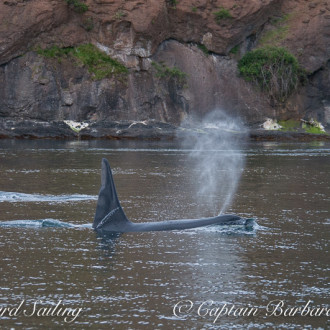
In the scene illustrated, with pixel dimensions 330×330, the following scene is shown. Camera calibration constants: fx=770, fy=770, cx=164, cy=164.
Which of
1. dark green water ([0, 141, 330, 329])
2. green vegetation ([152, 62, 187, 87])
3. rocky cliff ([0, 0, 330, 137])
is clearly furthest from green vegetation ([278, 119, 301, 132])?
dark green water ([0, 141, 330, 329])

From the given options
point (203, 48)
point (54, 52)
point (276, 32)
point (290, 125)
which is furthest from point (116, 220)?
point (276, 32)

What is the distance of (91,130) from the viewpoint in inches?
2913

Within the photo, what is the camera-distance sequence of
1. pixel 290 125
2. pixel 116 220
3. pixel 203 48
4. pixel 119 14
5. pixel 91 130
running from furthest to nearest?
pixel 290 125 → pixel 203 48 → pixel 119 14 → pixel 91 130 → pixel 116 220

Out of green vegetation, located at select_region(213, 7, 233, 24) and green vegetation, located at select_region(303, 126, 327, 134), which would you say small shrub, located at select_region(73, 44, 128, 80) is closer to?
green vegetation, located at select_region(213, 7, 233, 24)

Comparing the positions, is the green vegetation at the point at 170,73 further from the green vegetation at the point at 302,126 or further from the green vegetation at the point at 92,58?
the green vegetation at the point at 302,126

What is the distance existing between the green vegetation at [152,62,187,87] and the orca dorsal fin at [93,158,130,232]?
2365 inches

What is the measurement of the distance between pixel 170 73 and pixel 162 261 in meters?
64.1

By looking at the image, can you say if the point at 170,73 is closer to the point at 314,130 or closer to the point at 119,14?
the point at 119,14

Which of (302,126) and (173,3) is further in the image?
(302,126)

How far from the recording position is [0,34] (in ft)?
241

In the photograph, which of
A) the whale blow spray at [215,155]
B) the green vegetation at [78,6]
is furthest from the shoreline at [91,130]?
the green vegetation at [78,6]

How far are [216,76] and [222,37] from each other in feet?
14.7

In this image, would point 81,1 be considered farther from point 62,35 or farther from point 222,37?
point 222,37

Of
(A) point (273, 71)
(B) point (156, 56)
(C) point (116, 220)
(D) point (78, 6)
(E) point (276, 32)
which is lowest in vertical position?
(C) point (116, 220)
